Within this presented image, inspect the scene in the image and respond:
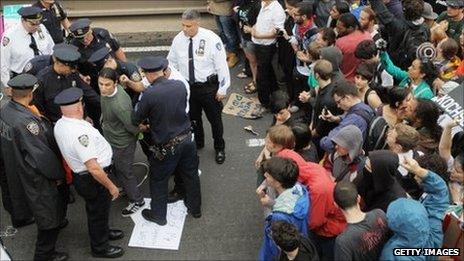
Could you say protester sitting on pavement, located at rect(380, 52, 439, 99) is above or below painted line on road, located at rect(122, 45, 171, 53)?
above

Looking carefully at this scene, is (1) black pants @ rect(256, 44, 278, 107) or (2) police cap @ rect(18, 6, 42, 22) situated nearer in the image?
(2) police cap @ rect(18, 6, 42, 22)

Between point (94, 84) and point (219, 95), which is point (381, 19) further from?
point (94, 84)

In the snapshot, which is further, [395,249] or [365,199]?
[365,199]

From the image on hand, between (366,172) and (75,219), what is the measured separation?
10.3 ft

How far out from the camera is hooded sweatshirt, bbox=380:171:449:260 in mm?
3324

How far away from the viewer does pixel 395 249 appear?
3.41 metres

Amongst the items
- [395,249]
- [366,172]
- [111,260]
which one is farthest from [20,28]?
[395,249]

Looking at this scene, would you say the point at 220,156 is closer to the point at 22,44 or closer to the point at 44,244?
the point at 44,244

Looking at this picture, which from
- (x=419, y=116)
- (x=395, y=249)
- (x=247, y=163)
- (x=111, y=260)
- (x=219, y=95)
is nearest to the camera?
(x=395, y=249)

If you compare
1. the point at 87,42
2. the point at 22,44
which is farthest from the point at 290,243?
the point at 22,44

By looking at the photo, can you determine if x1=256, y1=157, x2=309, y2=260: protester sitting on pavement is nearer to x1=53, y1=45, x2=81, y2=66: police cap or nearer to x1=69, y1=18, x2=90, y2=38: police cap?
x1=53, y1=45, x2=81, y2=66: police cap

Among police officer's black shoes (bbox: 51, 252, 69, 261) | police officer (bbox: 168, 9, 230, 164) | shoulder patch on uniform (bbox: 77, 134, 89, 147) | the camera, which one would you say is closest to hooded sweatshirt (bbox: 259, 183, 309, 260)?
shoulder patch on uniform (bbox: 77, 134, 89, 147)

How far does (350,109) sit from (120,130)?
2240 millimetres

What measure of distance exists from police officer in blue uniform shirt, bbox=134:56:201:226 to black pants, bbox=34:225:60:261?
0.98m
